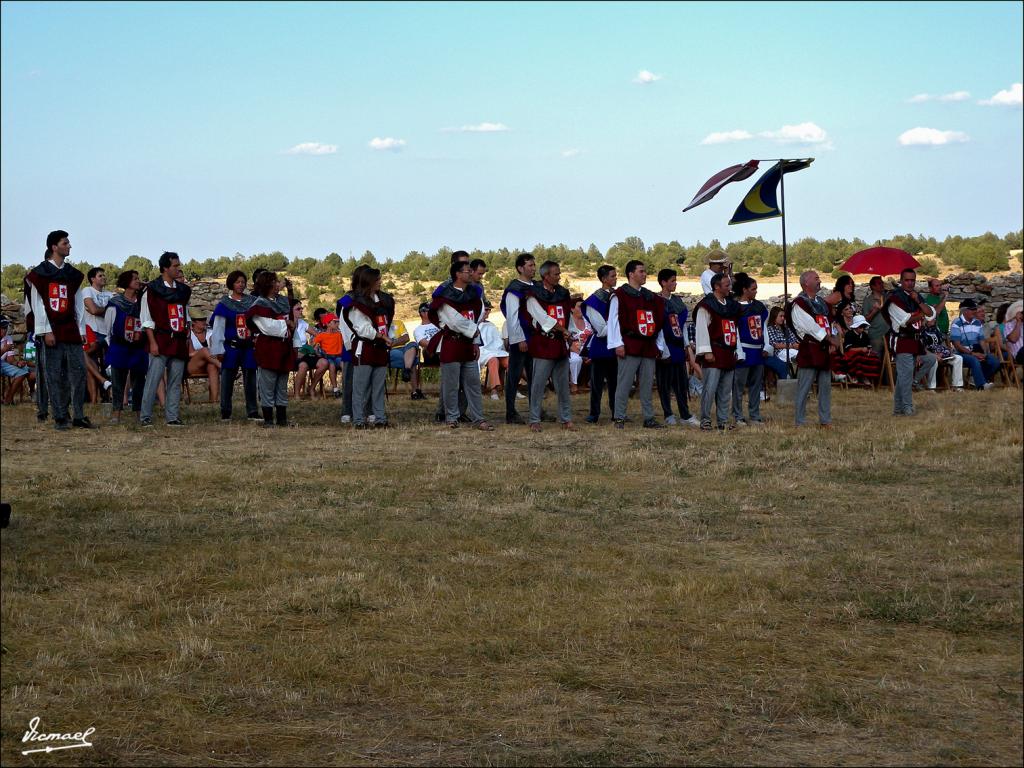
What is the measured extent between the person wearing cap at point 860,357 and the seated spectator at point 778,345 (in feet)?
3.71

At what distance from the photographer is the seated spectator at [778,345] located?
1853 centimetres

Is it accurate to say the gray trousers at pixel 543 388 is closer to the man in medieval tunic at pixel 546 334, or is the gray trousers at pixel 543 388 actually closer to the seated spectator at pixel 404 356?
the man in medieval tunic at pixel 546 334

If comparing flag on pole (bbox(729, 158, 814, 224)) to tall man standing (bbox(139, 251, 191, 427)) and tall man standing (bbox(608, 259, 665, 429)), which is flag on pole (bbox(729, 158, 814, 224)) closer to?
tall man standing (bbox(608, 259, 665, 429))

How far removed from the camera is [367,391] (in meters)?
14.6

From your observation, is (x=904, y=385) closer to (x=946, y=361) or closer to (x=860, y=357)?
(x=860, y=357)

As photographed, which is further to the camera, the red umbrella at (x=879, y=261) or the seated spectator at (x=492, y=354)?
the red umbrella at (x=879, y=261)

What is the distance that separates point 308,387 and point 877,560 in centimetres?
1203

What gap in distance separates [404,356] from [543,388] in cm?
517

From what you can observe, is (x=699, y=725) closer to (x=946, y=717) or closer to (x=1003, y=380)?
(x=946, y=717)

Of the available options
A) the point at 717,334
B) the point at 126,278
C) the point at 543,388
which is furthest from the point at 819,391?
the point at 126,278

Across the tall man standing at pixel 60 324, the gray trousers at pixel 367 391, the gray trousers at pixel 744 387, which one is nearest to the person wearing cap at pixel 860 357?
the gray trousers at pixel 744 387

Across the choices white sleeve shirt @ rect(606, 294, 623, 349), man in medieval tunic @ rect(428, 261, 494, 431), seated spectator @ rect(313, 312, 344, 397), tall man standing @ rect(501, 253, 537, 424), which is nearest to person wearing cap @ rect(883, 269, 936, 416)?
white sleeve shirt @ rect(606, 294, 623, 349)

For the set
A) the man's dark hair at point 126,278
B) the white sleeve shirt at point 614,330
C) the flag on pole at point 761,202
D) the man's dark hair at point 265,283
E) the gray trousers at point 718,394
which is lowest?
the gray trousers at point 718,394

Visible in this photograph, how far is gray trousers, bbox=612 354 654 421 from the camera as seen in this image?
576 inches
